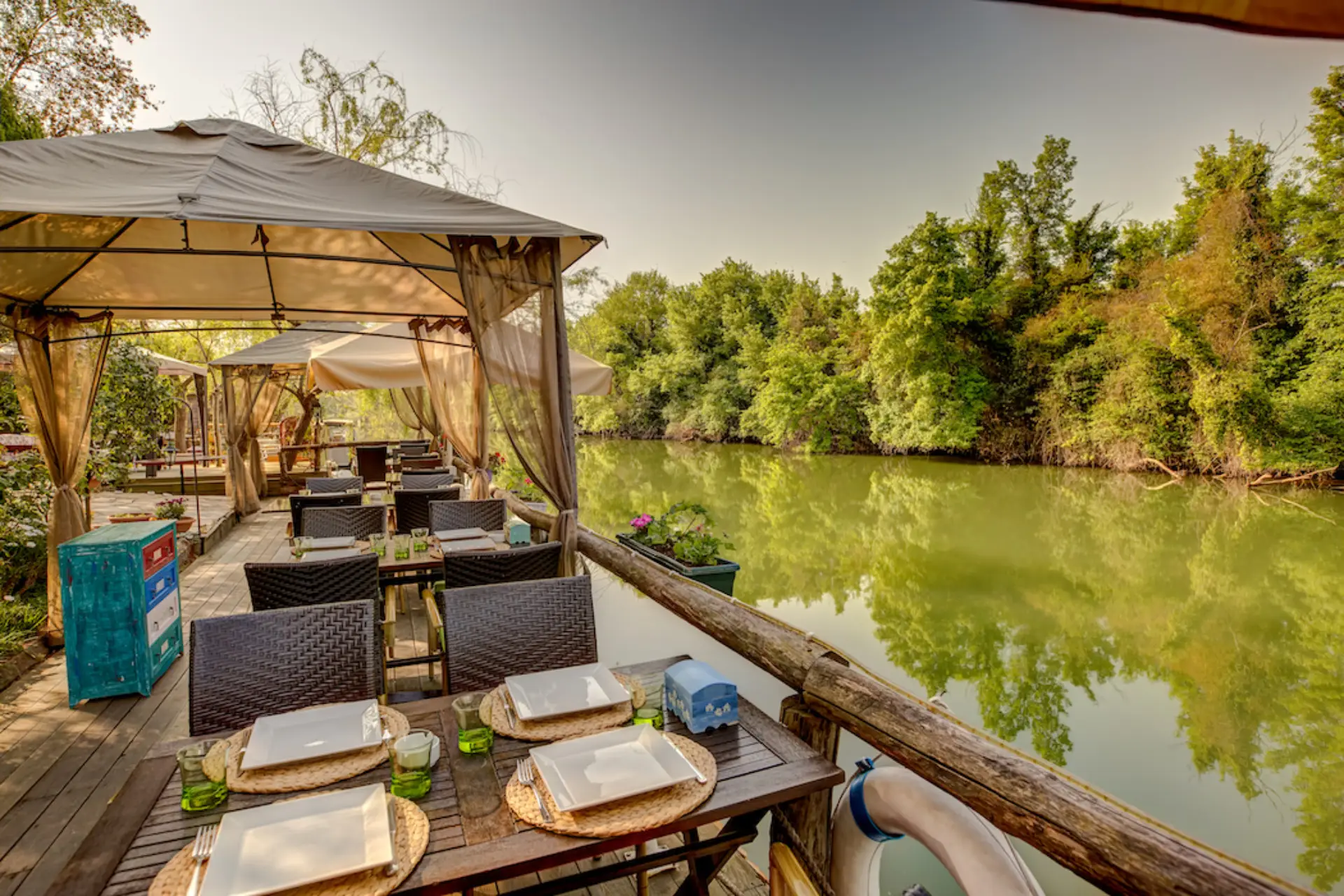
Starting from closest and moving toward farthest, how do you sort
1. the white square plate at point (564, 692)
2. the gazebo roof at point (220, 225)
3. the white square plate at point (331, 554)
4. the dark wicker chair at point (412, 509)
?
the white square plate at point (564, 692), the gazebo roof at point (220, 225), the white square plate at point (331, 554), the dark wicker chair at point (412, 509)

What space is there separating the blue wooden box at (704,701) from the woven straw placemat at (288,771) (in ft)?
2.28

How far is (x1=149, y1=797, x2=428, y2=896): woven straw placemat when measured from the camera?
3.53 ft

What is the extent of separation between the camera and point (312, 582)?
2.74 m

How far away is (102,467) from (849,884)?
622 centimetres

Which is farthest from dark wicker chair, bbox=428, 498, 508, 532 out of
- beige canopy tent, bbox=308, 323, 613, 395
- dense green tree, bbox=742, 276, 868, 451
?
dense green tree, bbox=742, 276, 868, 451

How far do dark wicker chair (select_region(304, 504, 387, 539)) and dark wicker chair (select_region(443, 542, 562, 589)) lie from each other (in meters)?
1.51

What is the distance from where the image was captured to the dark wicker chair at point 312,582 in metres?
2.67

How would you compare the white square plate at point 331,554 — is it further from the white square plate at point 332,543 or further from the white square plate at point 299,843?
the white square plate at point 299,843

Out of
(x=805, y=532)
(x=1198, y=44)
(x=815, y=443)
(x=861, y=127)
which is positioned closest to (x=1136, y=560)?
(x=805, y=532)

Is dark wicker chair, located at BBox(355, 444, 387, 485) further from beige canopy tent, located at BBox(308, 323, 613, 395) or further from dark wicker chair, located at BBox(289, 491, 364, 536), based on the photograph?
dark wicker chair, located at BBox(289, 491, 364, 536)

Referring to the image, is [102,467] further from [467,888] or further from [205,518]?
[467,888]

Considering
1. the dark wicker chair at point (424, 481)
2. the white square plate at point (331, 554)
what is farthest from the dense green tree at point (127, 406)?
the white square plate at point (331, 554)

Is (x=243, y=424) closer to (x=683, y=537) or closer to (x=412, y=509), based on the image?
(x=412, y=509)

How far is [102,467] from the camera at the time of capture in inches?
209
